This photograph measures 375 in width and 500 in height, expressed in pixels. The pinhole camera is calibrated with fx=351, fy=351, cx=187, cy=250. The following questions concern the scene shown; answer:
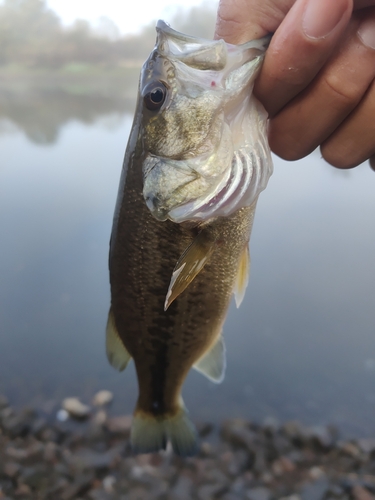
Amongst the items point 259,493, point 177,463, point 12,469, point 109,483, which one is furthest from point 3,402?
point 259,493

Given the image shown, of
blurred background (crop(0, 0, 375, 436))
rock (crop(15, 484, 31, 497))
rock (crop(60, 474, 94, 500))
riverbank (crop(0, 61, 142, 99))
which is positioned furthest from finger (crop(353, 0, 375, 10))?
riverbank (crop(0, 61, 142, 99))

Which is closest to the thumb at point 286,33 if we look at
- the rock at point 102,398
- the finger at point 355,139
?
the finger at point 355,139

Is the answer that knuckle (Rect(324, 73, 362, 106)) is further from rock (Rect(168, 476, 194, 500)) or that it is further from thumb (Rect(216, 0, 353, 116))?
rock (Rect(168, 476, 194, 500))

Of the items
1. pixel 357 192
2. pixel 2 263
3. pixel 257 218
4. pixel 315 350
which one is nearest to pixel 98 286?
pixel 2 263

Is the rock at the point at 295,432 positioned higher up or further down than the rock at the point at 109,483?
higher up

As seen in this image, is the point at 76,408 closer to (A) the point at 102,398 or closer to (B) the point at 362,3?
(A) the point at 102,398

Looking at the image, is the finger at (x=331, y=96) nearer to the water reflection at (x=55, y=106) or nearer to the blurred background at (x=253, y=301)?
the blurred background at (x=253, y=301)
